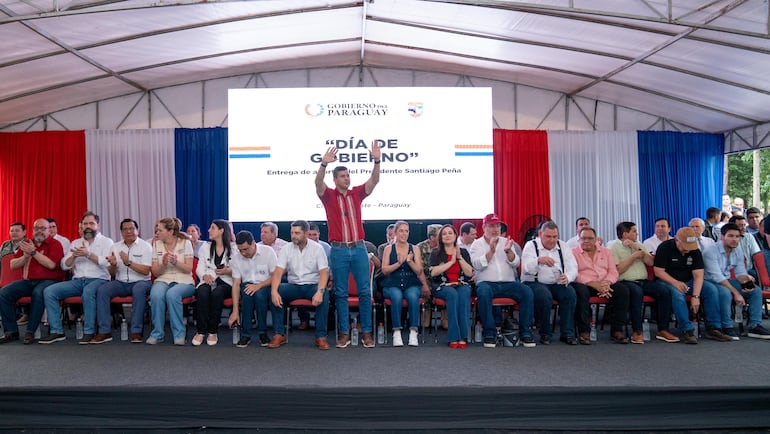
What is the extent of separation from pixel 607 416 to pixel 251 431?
1.91 m

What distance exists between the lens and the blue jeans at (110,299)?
488 centimetres

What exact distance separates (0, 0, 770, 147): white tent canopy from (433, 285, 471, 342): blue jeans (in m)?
2.56

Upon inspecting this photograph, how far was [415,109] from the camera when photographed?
7.71 metres

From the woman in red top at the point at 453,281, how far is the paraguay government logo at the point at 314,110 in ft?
11.0

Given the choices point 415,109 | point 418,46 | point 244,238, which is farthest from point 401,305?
point 418,46

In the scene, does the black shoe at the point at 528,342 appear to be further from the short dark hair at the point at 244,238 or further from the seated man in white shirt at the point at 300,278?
the short dark hair at the point at 244,238

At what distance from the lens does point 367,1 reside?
268 inches

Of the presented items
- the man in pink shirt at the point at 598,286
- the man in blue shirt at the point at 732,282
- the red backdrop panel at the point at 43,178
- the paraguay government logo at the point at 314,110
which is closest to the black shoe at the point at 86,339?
the paraguay government logo at the point at 314,110

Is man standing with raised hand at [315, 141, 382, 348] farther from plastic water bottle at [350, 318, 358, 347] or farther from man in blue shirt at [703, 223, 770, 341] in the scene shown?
man in blue shirt at [703, 223, 770, 341]

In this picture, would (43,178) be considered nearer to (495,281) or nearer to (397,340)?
(397,340)

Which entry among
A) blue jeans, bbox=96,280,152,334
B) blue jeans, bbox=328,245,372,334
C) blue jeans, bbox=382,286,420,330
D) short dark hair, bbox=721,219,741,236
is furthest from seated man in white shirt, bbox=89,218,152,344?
short dark hair, bbox=721,219,741,236

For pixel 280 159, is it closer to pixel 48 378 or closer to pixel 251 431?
pixel 48 378

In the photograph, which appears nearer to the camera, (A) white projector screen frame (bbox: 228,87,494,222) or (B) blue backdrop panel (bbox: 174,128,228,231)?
(A) white projector screen frame (bbox: 228,87,494,222)

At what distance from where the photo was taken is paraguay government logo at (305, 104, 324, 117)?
303 inches
